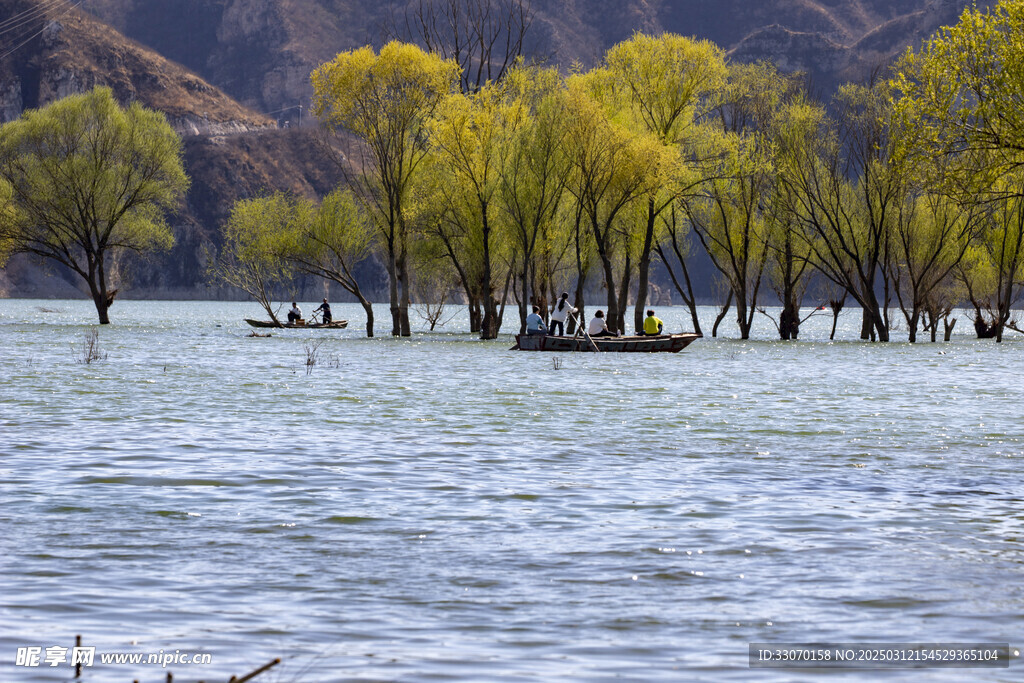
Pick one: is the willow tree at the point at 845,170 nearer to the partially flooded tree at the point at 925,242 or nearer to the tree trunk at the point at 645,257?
the partially flooded tree at the point at 925,242

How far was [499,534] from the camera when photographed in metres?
10.2

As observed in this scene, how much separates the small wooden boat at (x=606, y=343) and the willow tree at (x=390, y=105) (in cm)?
1209

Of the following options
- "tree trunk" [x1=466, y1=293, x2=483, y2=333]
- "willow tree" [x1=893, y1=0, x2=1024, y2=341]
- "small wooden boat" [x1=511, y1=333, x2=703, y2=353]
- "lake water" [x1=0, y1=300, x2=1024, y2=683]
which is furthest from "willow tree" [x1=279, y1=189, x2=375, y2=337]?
"willow tree" [x1=893, y1=0, x2=1024, y2=341]

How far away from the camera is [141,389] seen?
2673 centimetres

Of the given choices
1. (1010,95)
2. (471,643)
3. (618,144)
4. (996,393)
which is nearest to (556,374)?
(996,393)

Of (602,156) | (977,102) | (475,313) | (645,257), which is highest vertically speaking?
(602,156)

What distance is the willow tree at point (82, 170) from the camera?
62.8m

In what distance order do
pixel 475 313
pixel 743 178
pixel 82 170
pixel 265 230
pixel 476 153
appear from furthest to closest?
pixel 475 313 → pixel 82 170 → pixel 265 230 → pixel 743 178 → pixel 476 153

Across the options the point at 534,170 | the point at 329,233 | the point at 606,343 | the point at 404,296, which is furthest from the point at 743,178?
the point at 329,233

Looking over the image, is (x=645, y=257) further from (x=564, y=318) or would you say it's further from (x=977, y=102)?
(x=977, y=102)

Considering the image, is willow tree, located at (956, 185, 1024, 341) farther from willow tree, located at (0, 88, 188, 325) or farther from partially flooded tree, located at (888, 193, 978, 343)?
willow tree, located at (0, 88, 188, 325)

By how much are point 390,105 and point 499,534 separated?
46.2 meters

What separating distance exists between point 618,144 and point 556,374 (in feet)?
62.1

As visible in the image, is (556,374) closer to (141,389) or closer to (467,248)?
(141,389)
